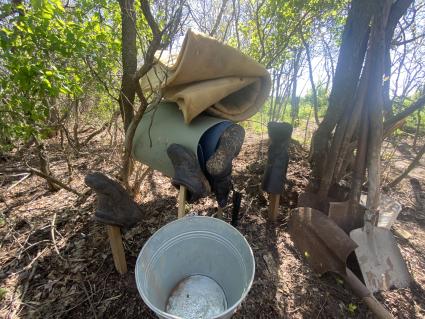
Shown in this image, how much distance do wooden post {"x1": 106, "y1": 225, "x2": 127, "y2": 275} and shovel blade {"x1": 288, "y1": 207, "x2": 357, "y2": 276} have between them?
126cm

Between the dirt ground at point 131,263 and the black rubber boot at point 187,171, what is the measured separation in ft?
2.51

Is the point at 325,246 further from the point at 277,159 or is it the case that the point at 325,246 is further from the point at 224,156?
the point at 224,156

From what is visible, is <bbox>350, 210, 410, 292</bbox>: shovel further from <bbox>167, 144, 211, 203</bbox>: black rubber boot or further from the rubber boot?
<bbox>167, 144, 211, 203</bbox>: black rubber boot

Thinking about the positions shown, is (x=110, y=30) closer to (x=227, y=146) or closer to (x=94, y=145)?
(x=227, y=146)

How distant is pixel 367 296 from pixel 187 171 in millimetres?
1325

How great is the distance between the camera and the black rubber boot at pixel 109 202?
4.46 ft

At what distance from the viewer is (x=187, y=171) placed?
1477mm

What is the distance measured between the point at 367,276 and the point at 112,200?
67.7 inches

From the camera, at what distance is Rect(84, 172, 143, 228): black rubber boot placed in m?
1.36

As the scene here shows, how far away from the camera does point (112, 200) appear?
4.64 ft

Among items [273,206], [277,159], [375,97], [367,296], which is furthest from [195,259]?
[375,97]

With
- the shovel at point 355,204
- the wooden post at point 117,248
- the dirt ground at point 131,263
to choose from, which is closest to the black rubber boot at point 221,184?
the dirt ground at point 131,263

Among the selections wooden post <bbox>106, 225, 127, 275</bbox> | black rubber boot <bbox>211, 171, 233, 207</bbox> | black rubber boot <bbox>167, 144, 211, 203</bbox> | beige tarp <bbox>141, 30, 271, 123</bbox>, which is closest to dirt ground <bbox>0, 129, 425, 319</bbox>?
wooden post <bbox>106, 225, 127, 275</bbox>

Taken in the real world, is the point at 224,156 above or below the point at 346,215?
above
